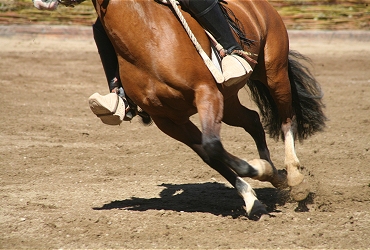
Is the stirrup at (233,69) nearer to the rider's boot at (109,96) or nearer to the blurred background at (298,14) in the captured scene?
the rider's boot at (109,96)

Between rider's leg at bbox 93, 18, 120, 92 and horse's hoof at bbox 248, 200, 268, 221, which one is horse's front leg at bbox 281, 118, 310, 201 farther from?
rider's leg at bbox 93, 18, 120, 92

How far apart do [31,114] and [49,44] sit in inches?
207

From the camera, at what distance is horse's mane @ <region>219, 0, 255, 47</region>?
4.88 meters

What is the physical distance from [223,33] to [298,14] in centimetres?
1033

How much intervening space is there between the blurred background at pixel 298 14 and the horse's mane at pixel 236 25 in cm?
944

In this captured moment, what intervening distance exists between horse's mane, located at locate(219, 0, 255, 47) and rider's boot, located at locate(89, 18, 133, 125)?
103 cm

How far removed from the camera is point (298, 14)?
47.1 ft

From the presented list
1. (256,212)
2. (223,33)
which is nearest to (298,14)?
(223,33)

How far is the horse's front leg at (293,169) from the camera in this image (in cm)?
504

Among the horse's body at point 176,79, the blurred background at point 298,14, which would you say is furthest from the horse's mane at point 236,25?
the blurred background at point 298,14

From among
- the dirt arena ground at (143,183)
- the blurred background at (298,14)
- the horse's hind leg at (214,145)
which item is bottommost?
the blurred background at (298,14)

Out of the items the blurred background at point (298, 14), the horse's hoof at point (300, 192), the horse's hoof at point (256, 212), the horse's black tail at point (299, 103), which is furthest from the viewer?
the blurred background at point (298, 14)

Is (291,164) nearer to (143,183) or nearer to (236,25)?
(236,25)

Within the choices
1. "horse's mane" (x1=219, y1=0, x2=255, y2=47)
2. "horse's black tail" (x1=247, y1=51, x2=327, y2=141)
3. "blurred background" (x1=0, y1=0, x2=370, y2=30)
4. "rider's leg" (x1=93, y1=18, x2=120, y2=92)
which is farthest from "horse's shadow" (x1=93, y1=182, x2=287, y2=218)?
"blurred background" (x1=0, y1=0, x2=370, y2=30)
